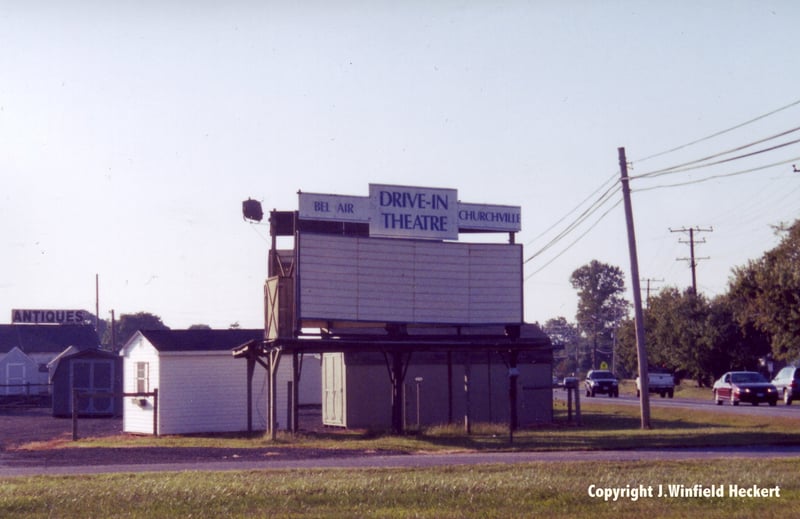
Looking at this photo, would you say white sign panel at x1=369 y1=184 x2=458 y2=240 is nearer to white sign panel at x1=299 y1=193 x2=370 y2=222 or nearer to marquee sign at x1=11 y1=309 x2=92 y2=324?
white sign panel at x1=299 y1=193 x2=370 y2=222

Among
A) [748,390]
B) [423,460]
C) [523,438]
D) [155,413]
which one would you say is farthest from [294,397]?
[748,390]

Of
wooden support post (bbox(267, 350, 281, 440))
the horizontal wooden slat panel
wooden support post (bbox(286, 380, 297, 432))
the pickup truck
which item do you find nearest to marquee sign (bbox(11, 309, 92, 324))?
the pickup truck

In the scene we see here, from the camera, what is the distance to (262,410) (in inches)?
1462

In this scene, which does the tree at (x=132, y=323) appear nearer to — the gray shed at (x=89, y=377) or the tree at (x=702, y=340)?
the tree at (x=702, y=340)

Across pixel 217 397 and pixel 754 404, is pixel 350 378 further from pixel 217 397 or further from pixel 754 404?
pixel 754 404

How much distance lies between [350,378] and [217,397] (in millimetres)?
4498

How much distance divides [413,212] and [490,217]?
2.59 meters

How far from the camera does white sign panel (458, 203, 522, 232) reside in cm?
3294

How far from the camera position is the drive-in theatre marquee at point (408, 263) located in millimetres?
30438

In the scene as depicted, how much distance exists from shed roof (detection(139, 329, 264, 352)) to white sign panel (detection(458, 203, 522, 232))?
844 cm

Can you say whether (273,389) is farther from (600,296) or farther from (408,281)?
(600,296)

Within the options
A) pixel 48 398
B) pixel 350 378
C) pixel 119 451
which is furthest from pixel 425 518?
pixel 48 398

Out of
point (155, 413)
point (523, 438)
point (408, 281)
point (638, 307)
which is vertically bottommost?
point (523, 438)

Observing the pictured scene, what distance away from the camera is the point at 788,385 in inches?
1993
